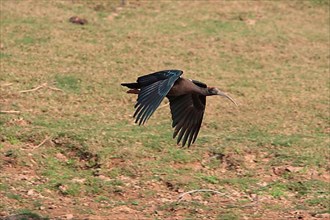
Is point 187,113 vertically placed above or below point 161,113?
above

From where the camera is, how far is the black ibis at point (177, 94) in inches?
283

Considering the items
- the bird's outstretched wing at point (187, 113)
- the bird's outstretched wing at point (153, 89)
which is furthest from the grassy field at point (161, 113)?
the bird's outstretched wing at point (153, 89)

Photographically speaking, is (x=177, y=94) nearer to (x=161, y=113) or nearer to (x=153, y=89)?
(x=153, y=89)

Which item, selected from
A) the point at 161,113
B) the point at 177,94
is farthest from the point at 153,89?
the point at 161,113

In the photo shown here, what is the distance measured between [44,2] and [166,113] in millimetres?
5414

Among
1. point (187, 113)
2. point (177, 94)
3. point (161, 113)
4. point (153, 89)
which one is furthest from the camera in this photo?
point (161, 113)

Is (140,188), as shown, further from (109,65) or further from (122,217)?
(109,65)

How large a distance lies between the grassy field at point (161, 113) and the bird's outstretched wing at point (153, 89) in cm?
112

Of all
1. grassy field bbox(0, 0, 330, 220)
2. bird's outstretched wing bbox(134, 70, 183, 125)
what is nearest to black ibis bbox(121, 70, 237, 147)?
bird's outstretched wing bbox(134, 70, 183, 125)

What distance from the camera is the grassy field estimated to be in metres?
8.21

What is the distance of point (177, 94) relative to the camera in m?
8.02

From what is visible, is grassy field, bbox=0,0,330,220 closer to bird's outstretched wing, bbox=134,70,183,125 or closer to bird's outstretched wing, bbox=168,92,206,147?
bird's outstretched wing, bbox=168,92,206,147

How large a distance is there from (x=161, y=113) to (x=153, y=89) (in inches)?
132

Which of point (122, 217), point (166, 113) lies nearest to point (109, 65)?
point (166, 113)
